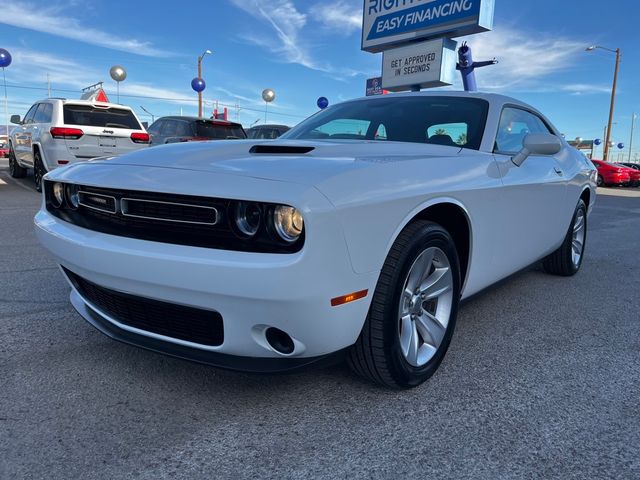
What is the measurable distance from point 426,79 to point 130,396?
16713 millimetres

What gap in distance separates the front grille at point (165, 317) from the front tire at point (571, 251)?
10.9 feet

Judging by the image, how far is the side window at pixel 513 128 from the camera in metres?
3.04

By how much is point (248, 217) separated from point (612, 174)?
26383 millimetres

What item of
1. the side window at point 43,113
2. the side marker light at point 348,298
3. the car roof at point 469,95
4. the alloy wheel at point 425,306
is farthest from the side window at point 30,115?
the side marker light at point 348,298

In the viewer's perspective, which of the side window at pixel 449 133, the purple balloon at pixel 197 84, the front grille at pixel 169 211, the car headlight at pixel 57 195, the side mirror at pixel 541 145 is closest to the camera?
the front grille at pixel 169 211

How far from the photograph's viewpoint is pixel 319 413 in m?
1.99

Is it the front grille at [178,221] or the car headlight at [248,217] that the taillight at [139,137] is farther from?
the car headlight at [248,217]

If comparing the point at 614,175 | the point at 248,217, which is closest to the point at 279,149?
the point at 248,217

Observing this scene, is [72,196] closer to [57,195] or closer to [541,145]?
[57,195]

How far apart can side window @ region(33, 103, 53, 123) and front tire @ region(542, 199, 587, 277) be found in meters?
7.94

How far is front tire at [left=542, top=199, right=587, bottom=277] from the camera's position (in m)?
4.21

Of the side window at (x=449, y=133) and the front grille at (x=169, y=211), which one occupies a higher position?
the side window at (x=449, y=133)

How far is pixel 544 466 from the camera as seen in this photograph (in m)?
1.69

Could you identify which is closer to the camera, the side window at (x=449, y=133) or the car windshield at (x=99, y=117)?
the side window at (x=449, y=133)
